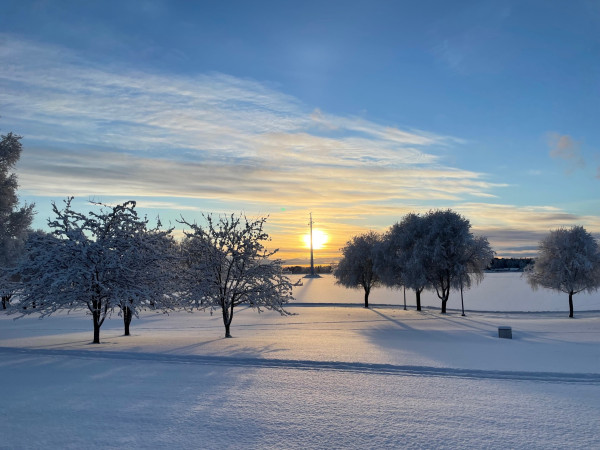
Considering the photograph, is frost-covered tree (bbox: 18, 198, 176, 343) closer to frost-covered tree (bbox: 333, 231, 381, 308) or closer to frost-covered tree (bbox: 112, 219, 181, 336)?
frost-covered tree (bbox: 112, 219, 181, 336)

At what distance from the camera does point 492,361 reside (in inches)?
566

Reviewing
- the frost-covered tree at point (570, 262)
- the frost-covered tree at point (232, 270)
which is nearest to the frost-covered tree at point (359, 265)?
the frost-covered tree at point (570, 262)

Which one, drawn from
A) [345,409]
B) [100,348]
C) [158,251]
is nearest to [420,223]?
[158,251]

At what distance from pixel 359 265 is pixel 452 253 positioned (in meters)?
15.2

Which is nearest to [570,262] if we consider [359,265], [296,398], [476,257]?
[476,257]

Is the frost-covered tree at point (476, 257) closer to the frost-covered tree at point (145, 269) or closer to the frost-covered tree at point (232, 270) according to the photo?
the frost-covered tree at point (232, 270)

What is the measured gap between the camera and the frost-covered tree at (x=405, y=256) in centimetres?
4612

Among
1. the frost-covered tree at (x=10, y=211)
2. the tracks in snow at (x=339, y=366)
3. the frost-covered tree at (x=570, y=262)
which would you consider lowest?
the tracks in snow at (x=339, y=366)

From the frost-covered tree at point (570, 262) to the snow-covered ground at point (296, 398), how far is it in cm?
3065

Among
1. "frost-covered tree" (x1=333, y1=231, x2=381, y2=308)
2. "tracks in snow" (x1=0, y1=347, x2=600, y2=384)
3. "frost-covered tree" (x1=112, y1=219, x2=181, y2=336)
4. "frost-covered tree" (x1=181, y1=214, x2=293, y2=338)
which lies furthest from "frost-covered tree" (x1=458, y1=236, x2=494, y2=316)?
"tracks in snow" (x1=0, y1=347, x2=600, y2=384)

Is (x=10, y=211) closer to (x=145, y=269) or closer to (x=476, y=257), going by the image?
(x=145, y=269)

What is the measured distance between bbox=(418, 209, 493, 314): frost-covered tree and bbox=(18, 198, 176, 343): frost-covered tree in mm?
32916

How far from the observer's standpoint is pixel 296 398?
387 inches

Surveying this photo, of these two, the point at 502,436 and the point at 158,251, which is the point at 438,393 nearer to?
the point at 502,436
